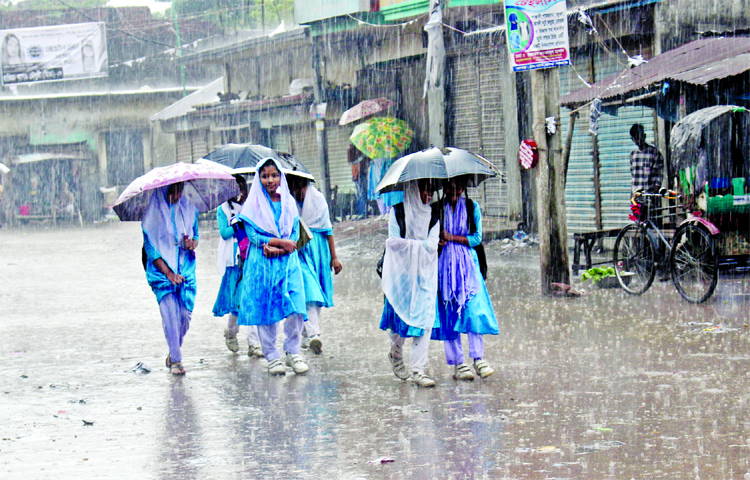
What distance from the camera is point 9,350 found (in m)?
8.99

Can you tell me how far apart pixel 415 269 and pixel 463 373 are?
2.77 feet

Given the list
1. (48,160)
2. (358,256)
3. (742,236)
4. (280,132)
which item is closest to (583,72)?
(358,256)

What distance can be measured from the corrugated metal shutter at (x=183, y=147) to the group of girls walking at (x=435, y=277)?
96.1 ft

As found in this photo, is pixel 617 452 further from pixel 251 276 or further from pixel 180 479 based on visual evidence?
pixel 251 276

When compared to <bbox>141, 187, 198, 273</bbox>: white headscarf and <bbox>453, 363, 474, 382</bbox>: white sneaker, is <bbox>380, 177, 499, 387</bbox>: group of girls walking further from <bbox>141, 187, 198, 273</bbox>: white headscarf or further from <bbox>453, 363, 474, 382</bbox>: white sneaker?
<bbox>141, 187, 198, 273</bbox>: white headscarf

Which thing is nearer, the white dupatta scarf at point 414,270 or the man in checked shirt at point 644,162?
the white dupatta scarf at point 414,270

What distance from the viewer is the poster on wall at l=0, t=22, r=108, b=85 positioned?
36.4 m

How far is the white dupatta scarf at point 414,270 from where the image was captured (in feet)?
21.5

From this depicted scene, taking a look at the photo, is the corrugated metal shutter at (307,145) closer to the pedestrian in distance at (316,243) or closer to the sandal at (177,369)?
the pedestrian in distance at (316,243)

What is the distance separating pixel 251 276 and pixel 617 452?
3.25 meters

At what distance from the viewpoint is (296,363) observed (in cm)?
726

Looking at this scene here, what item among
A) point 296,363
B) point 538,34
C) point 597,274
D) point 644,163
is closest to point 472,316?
point 296,363

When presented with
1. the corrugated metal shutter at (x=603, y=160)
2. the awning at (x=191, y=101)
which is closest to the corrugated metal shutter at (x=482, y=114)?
the corrugated metal shutter at (x=603, y=160)

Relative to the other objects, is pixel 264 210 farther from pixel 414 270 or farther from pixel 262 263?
pixel 414 270
